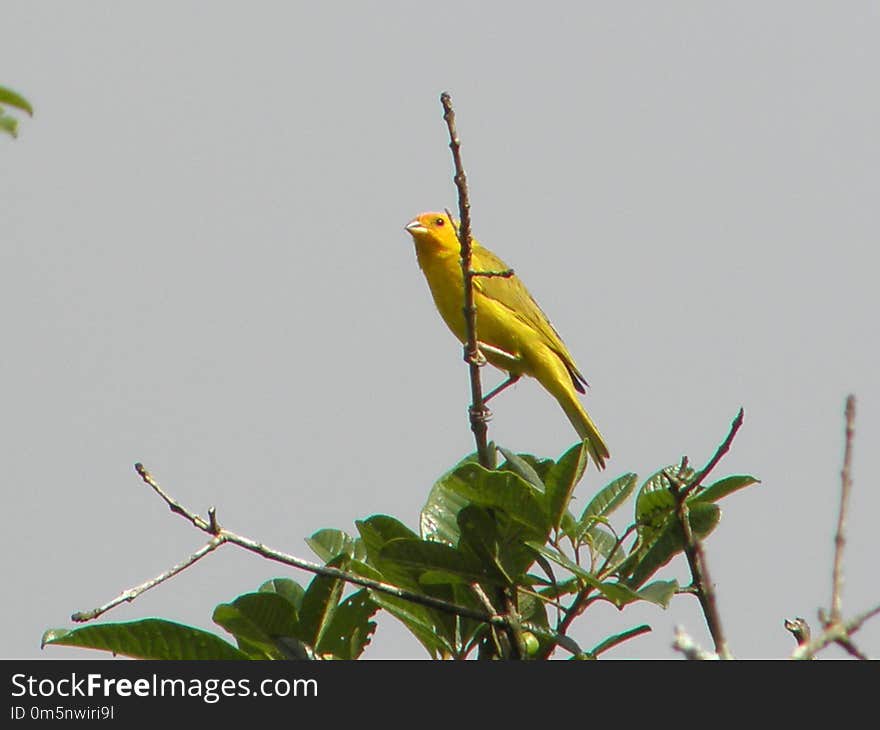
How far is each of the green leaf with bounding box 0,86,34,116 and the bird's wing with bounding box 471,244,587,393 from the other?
5.87 meters

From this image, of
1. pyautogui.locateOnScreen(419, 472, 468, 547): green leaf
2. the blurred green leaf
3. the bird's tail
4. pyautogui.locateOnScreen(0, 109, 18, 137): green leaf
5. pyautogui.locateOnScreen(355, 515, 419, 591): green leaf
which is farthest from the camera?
the bird's tail

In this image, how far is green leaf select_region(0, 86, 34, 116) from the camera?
2.47 meters

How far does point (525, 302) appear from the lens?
8.66m

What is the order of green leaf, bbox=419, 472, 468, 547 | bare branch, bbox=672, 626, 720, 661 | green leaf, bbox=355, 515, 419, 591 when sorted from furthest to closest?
green leaf, bbox=419, 472, 468, 547
green leaf, bbox=355, 515, 419, 591
bare branch, bbox=672, 626, 720, 661

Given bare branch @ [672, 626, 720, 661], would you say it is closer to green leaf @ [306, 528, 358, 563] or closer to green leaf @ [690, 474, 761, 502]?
green leaf @ [690, 474, 761, 502]

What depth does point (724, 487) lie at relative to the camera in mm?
3912

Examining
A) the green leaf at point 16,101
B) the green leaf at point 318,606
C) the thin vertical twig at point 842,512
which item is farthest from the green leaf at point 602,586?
the green leaf at point 16,101

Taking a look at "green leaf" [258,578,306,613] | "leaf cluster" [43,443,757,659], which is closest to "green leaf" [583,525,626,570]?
"leaf cluster" [43,443,757,659]

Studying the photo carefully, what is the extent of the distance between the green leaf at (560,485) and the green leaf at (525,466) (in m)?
0.37

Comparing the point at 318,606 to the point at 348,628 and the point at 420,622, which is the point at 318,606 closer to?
the point at 348,628

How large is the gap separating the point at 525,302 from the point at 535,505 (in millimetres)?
5041

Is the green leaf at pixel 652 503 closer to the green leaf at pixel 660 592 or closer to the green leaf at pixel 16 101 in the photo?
the green leaf at pixel 660 592

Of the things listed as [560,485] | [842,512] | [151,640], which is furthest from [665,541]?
[842,512]

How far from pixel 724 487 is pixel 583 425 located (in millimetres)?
4237
